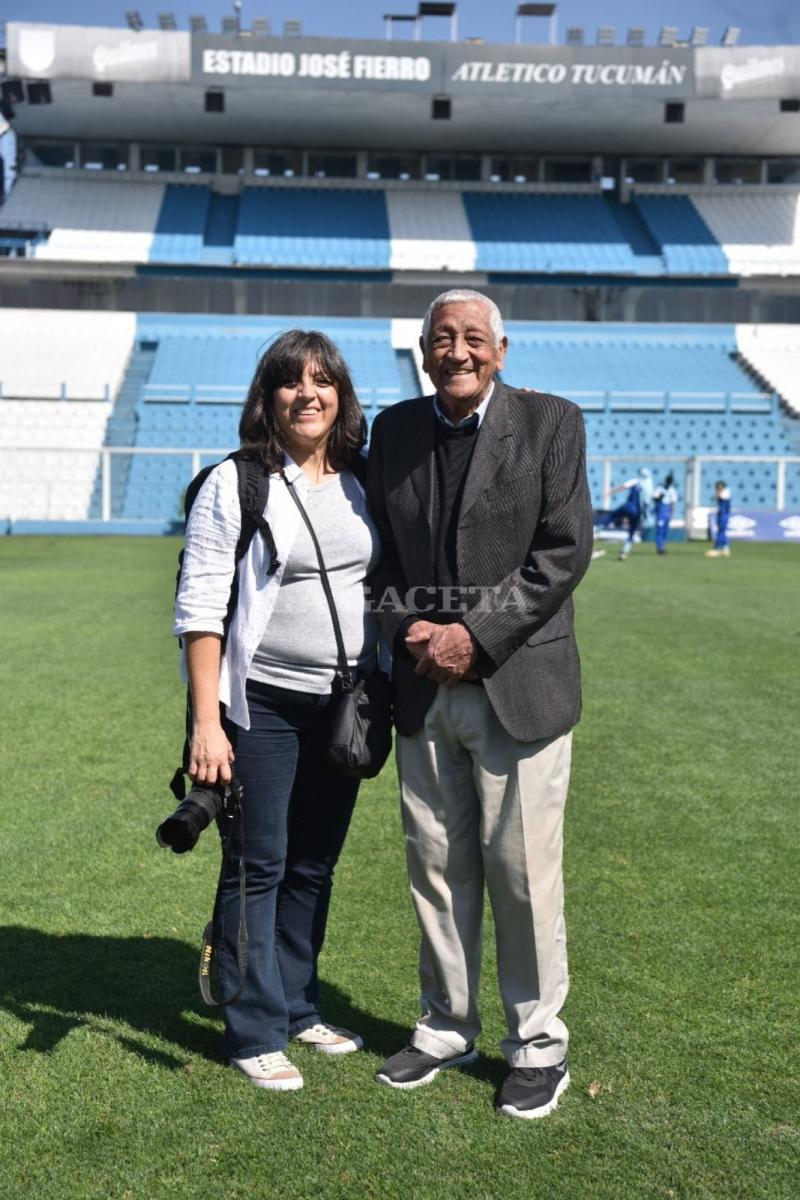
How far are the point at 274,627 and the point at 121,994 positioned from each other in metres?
1.29

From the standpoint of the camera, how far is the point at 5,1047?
3201 mm

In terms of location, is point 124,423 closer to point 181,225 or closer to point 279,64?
Result: point 181,225

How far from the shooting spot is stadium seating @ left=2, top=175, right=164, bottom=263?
3775cm

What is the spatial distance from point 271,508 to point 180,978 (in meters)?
1.57

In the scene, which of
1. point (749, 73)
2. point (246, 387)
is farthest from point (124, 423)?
point (749, 73)

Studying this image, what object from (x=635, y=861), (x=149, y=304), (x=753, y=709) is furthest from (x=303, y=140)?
(x=635, y=861)

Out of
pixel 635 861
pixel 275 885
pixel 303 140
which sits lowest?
pixel 635 861

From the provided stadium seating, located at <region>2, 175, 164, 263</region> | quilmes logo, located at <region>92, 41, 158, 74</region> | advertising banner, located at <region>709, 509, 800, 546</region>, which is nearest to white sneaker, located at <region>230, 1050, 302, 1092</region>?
advertising banner, located at <region>709, 509, 800, 546</region>

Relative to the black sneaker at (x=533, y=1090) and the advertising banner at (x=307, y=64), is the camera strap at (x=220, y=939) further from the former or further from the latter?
the advertising banner at (x=307, y=64)

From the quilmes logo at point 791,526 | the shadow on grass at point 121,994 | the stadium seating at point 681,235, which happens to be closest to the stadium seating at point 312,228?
the stadium seating at point 681,235

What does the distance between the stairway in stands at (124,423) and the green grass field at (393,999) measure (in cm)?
2219

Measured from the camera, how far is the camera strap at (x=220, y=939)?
298 cm

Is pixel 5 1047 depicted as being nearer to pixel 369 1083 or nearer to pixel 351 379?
pixel 369 1083

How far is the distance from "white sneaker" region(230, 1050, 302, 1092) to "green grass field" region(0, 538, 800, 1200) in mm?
42
